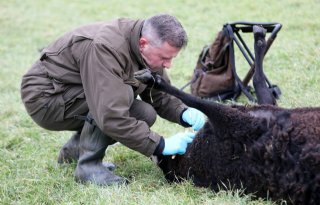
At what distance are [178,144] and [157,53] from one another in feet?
2.11

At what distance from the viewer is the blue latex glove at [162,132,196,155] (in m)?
3.29

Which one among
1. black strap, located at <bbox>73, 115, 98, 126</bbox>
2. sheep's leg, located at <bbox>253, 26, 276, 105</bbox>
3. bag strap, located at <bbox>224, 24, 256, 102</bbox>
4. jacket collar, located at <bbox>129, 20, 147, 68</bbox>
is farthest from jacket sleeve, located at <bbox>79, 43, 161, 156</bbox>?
bag strap, located at <bbox>224, 24, 256, 102</bbox>

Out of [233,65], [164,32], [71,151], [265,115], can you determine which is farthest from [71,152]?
[233,65]

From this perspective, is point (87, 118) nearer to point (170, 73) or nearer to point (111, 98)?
point (111, 98)

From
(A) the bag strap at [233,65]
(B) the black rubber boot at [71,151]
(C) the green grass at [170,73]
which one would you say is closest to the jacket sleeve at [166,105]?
(C) the green grass at [170,73]

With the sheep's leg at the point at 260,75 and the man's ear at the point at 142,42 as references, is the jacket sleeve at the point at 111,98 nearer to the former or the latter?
the man's ear at the point at 142,42

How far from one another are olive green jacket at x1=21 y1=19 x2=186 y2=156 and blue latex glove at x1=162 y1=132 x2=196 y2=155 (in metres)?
0.09

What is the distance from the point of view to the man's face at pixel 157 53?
322 centimetres

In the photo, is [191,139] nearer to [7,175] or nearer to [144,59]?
[144,59]

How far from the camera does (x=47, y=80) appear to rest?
3650mm

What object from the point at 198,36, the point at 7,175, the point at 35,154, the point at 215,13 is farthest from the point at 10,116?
the point at 215,13

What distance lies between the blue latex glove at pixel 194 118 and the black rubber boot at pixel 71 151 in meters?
0.94

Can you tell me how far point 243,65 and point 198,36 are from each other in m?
2.16

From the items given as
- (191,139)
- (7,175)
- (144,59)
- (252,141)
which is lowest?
(7,175)
